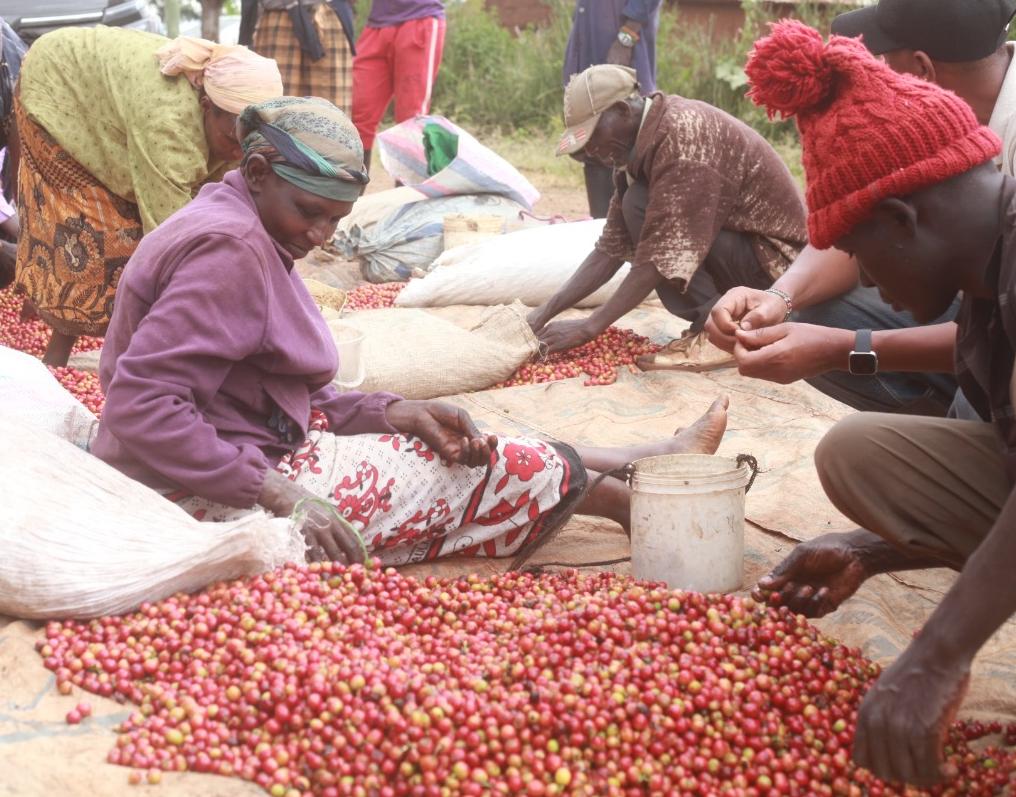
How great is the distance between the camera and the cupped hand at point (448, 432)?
10.4 feet

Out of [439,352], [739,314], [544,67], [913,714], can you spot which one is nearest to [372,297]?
[439,352]

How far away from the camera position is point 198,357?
2771 millimetres

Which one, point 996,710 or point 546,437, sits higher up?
point 996,710

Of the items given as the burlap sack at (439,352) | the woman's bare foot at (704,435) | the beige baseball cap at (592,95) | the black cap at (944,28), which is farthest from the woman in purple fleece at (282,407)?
the beige baseball cap at (592,95)

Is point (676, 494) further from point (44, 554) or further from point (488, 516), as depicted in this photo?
point (44, 554)

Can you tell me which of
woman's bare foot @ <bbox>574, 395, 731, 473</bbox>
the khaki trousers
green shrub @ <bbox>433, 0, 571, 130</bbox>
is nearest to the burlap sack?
woman's bare foot @ <bbox>574, 395, 731, 473</bbox>

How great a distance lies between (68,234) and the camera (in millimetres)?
4859

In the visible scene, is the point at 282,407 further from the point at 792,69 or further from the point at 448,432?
the point at 792,69

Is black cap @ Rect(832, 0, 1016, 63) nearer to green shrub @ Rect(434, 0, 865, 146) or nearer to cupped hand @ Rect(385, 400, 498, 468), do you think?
cupped hand @ Rect(385, 400, 498, 468)

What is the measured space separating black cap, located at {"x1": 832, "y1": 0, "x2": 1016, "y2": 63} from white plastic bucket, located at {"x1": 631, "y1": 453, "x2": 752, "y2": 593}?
1.44 meters

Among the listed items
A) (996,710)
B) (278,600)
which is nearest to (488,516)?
(278,600)

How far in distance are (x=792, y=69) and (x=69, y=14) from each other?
7.86 m

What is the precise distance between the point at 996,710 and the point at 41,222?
4015mm

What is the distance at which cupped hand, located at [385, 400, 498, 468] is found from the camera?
3178mm
